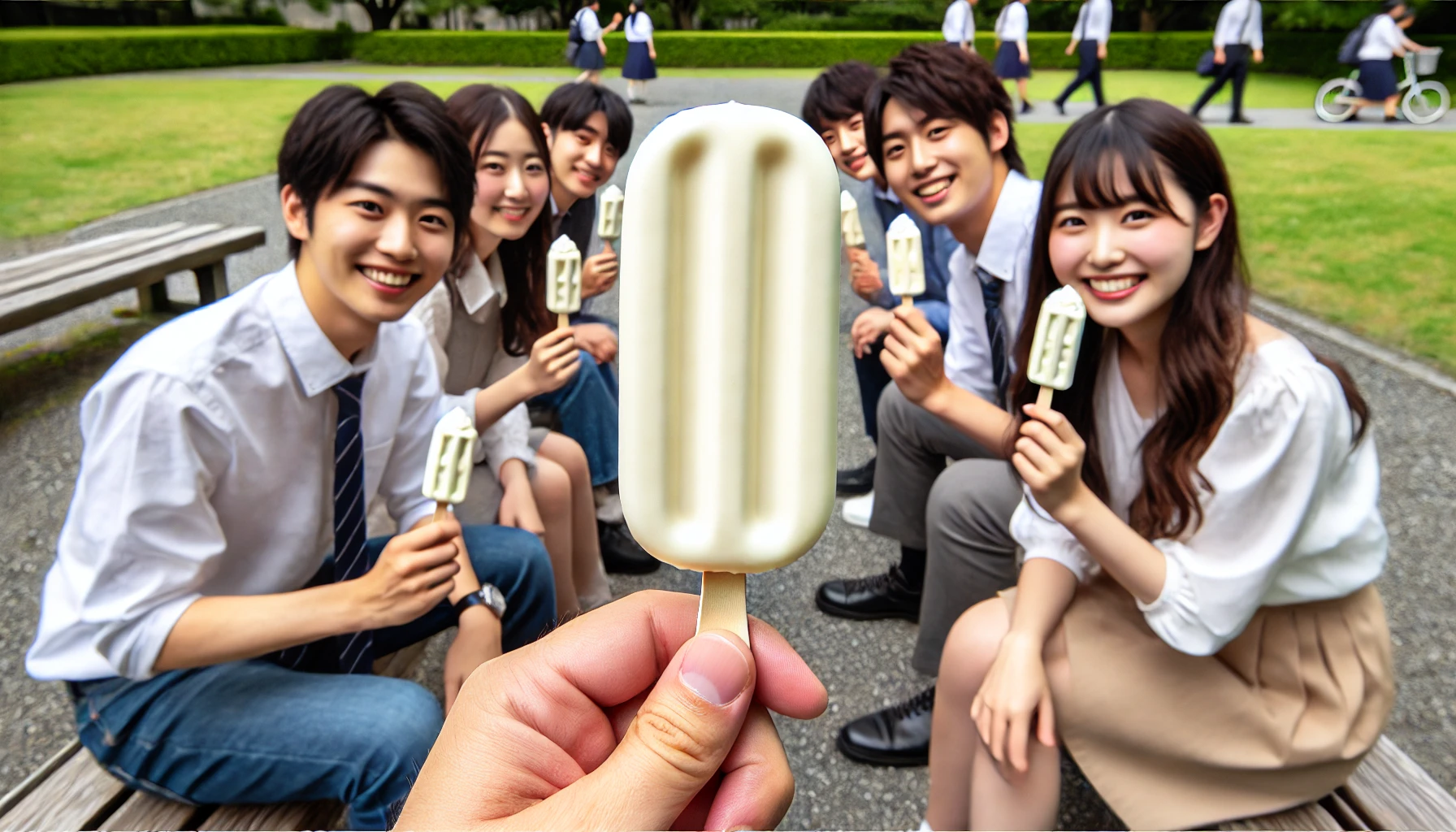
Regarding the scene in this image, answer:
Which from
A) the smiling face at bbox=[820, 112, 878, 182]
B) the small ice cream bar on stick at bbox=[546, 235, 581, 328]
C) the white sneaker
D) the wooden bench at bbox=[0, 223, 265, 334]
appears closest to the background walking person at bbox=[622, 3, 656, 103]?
the wooden bench at bbox=[0, 223, 265, 334]

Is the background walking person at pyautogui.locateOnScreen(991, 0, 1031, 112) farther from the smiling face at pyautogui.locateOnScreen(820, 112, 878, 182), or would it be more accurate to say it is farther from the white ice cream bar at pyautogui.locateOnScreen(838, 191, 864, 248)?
the white ice cream bar at pyautogui.locateOnScreen(838, 191, 864, 248)

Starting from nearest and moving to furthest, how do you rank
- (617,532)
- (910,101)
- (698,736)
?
1. (698,736)
2. (910,101)
3. (617,532)

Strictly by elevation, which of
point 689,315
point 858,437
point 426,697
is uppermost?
point 689,315

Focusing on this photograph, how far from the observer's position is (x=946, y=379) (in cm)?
224

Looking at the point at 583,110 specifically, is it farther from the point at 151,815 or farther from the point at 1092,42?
the point at 1092,42

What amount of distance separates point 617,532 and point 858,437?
59.3 inches

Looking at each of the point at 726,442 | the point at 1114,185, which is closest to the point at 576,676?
the point at 726,442

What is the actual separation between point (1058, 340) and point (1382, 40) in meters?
13.4

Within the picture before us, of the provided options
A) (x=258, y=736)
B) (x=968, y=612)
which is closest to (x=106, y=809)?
(x=258, y=736)

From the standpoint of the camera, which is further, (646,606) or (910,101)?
(910,101)

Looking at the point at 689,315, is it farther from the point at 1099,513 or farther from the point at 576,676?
the point at 1099,513

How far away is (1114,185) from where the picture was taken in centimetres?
177

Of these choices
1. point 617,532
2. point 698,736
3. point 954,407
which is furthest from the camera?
point 617,532

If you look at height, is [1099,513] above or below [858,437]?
above
